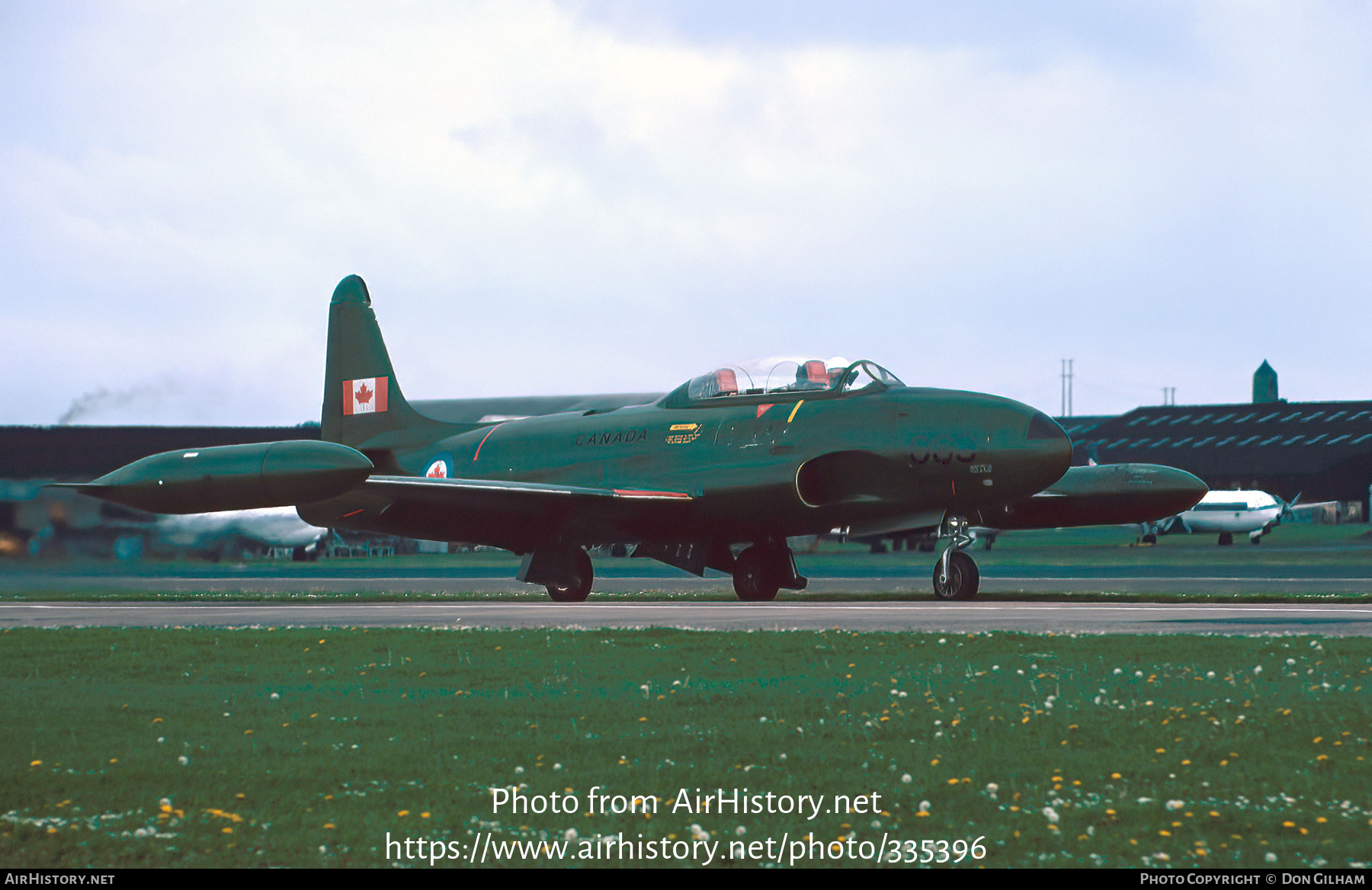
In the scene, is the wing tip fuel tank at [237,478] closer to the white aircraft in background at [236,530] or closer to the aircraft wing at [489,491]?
the aircraft wing at [489,491]

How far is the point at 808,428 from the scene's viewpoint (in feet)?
76.4

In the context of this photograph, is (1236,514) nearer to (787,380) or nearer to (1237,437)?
(1237,437)

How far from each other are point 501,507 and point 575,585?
1.83 m

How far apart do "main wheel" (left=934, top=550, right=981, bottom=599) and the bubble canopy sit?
2.97 meters

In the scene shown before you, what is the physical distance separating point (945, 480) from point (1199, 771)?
15.4m

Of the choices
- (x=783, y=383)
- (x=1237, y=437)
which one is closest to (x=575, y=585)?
(x=783, y=383)

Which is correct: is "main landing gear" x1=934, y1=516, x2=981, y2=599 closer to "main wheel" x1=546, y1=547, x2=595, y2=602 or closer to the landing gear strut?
the landing gear strut

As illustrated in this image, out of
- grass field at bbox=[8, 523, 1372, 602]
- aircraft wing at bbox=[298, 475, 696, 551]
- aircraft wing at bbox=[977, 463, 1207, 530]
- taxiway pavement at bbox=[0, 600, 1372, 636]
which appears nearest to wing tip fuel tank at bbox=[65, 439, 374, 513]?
taxiway pavement at bbox=[0, 600, 1372, 636]

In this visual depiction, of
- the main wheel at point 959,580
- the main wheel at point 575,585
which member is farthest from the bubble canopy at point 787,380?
the main wheel at point 575,585

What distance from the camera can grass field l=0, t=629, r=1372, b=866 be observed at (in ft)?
19.2

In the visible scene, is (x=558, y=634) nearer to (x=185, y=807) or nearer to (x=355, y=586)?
(x=185, y=807)

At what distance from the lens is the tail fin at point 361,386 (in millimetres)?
30984

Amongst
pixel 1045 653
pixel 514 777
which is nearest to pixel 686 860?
pixel 514 777

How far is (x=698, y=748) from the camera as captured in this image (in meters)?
7.89
